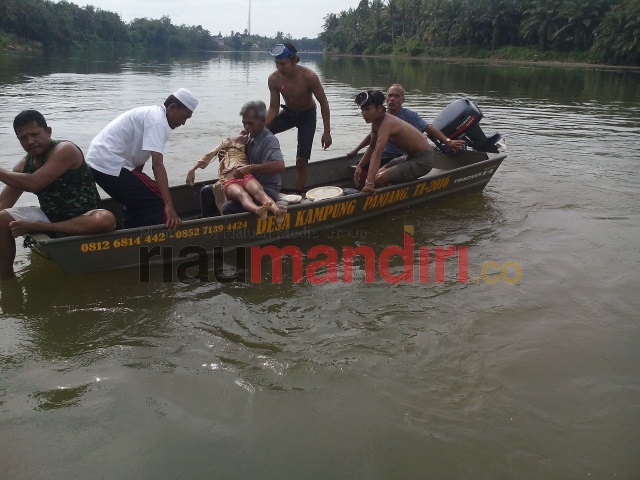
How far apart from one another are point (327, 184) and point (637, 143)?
814 centimetres

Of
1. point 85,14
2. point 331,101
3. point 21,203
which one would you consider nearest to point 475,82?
point 331,101

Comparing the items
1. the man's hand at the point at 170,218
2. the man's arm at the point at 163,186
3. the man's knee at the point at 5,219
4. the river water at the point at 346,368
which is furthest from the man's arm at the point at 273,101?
the man's knee at the point at 5,219

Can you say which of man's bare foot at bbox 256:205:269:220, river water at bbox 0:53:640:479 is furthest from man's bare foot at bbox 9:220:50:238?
man's bare foot at bbox 256:205:269:220

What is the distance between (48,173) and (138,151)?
0.95 meters

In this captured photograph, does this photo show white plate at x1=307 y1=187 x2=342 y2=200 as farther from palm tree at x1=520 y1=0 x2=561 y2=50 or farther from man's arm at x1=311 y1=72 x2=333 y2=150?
palm tree at x1=520 y1=0 x2=561 y2=50

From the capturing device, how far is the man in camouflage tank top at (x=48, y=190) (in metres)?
4.39

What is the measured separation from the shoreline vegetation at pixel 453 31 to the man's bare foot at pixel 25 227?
45.2m

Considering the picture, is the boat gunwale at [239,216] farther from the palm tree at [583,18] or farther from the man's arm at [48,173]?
the palm tree at [583,18]

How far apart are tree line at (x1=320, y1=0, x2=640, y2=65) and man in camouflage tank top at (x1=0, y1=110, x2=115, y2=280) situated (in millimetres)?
44758

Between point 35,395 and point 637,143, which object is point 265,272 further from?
point 637,143

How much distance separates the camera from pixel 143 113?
201 inches

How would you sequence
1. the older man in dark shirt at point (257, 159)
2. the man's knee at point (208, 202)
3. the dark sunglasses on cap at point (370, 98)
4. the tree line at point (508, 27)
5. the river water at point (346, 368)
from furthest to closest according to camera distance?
the tree line at point (508, 27) → the dark sunglasses on cap at point (370, 98) → the man's knee at point (208, 202) → the older man in dark shirt at point (257, 159) → the river water at point (346, 368)

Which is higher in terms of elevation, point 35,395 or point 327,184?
point 327,184

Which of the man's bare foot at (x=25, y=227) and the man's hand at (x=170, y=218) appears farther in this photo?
the man's hand at (x=170, y=218)
